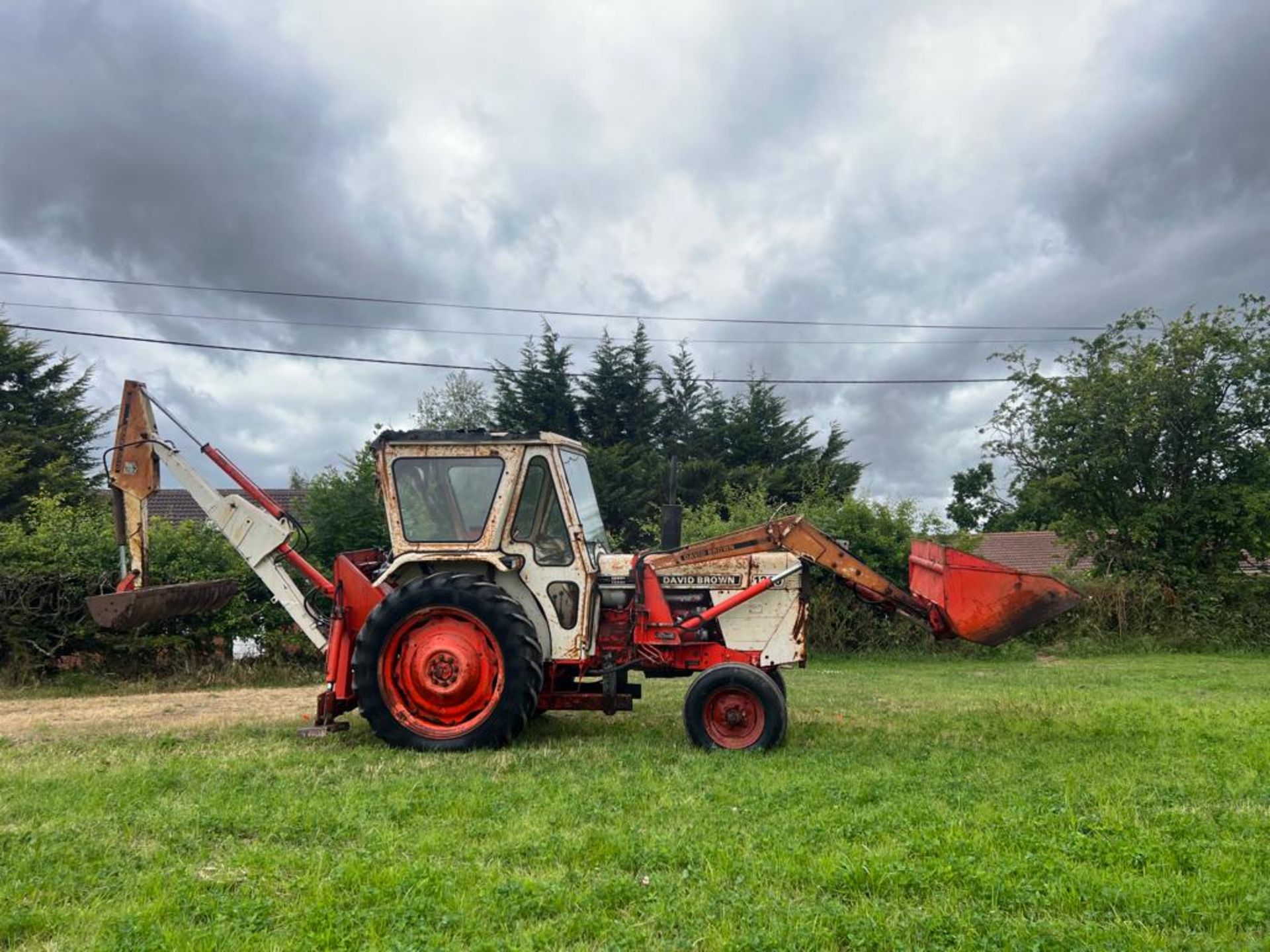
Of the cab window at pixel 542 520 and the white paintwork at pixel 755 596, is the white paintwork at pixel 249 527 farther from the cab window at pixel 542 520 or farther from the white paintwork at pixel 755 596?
the white paintwork at pixel 755 596

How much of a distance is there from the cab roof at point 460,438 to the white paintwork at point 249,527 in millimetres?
1461

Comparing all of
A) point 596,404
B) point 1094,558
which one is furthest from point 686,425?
point 1094,558

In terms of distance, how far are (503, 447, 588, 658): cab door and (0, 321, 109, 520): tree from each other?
74.6 feet

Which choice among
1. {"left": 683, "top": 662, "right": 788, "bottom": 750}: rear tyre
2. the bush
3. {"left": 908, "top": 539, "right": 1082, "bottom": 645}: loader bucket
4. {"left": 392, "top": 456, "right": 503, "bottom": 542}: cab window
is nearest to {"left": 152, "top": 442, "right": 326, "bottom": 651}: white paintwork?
{"left": 392, "top": 456, "right": 503, "bottom": 542}: cab window

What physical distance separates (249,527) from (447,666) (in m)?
2.47

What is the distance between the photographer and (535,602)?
7.54 meters

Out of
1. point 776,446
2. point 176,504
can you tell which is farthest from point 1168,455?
point 176,504

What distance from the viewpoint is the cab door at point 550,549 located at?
7.51 metres

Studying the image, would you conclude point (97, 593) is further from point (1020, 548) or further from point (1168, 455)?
point (1020, 548)

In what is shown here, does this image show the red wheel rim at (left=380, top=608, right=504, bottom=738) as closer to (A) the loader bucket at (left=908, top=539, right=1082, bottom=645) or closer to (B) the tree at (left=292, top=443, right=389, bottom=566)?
(A) the loader bucket at (left=908, top=539, right=1082, bottom=645)

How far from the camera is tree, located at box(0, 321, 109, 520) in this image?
25.5m

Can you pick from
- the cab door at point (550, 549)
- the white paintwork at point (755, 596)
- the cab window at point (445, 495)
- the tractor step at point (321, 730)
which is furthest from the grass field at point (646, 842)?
the cab window at point (445, 495)

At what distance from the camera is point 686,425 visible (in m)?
31.6

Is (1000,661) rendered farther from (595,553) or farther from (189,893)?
(189,893)
